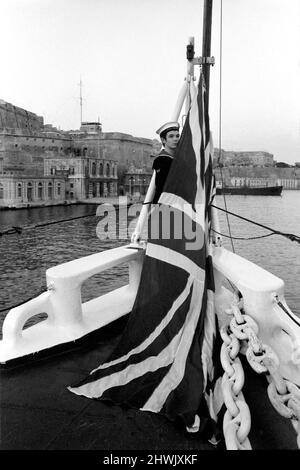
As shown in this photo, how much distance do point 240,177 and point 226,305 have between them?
168m

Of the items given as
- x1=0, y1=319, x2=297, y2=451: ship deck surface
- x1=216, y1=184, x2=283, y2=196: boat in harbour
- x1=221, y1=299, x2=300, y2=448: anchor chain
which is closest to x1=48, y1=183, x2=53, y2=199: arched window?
x1=216, y1=184, x2=283, y2=196: boat in harbour

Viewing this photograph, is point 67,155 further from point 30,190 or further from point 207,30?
point 207,30

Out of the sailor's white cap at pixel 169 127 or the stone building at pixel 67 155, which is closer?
the sailor's white cap at pixel 169 127

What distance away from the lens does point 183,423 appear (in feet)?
10.00

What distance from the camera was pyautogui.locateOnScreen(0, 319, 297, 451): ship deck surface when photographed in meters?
2.91

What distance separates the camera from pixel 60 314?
14.8 ft

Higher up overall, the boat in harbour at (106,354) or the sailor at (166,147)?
the sailor at (166,147)

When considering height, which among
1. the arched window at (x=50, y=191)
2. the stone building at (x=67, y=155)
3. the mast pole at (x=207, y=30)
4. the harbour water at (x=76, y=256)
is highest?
the stone building at (x=67, y=155)

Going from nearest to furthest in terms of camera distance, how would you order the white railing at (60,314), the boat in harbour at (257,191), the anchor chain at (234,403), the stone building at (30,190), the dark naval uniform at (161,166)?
the anchor chain at (234,403)
the white railing at (60,314)
the dark naval uniform at (161,166)
the stone building at (30,190)
the boat in harbour at (257,191)

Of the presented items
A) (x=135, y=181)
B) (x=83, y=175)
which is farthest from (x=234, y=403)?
(x=135, y=181)

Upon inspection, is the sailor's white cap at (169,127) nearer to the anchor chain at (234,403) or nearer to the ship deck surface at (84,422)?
the anchor chain at (234,403)

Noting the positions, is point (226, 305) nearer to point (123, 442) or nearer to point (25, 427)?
point (123, 442)

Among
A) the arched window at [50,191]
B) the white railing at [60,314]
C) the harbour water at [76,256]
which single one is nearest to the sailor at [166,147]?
the white railing at [60,314]

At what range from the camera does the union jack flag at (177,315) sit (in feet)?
11.0
